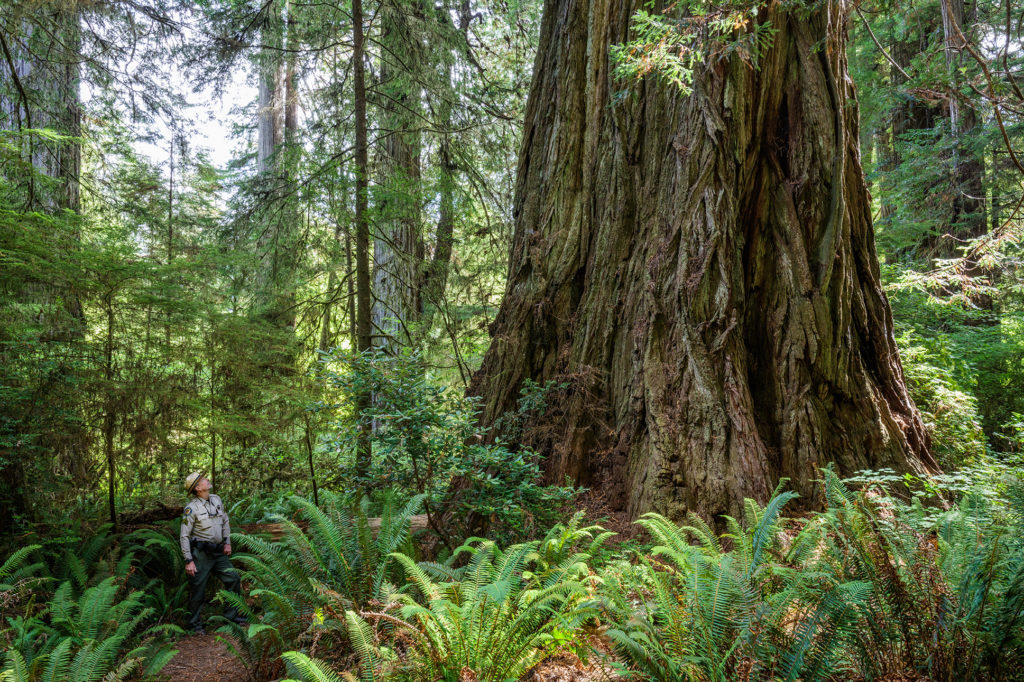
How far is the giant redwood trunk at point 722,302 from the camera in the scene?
4.60 meters

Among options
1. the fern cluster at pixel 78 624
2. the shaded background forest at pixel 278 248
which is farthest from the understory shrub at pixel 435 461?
the fern cluster at pixel 78 624

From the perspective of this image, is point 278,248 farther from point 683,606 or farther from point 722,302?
point 683,606

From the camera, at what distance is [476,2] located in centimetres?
1009

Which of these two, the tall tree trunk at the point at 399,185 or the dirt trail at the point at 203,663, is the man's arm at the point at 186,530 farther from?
the tall tree trunk at the point at 399,185

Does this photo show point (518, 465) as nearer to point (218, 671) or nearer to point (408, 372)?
point (408, 372)

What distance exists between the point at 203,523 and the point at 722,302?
5.61 m

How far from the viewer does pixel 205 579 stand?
19.6ft

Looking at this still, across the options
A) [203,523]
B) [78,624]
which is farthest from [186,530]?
[78,624]

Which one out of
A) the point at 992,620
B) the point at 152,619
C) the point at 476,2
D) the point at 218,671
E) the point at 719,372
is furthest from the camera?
the point at 476,2

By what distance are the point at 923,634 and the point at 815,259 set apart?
10.9 feet

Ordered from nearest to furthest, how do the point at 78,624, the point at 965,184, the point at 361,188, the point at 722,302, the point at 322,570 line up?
the point at 322,570 → the point at 78,624 → the point at 722,302 → the point at 361,188 → the point at 965,184

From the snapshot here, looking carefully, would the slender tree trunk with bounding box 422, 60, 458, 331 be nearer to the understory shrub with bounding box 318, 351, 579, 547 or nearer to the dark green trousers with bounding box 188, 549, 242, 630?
the understory shrub with bounding box 318, 351, 579, 547

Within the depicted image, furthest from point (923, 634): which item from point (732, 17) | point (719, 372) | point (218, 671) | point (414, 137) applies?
point (414, 137)

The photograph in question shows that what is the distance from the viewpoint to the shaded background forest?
220 inches
